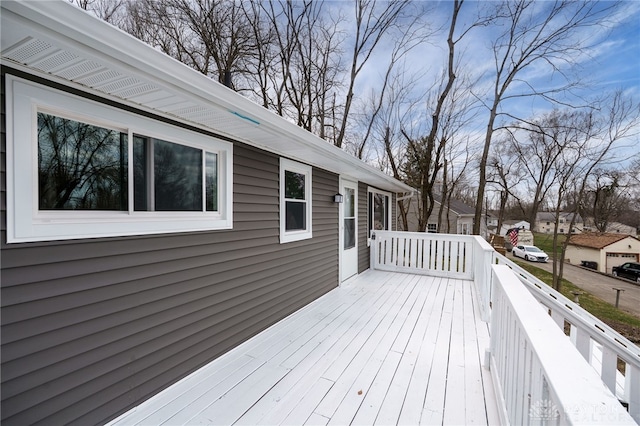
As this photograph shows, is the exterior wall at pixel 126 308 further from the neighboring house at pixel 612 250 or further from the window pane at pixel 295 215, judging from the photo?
the neighboring house at pixel 612 250

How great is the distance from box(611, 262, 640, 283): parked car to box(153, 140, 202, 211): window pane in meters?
26.1

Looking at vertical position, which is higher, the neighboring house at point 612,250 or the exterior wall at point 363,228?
the exterior wall at point 363,228

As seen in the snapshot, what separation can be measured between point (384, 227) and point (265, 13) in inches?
284

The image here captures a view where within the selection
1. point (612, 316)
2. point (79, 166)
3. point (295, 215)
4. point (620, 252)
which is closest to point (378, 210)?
point (295, 215)

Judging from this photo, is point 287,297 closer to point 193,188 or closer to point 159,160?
point 193,188

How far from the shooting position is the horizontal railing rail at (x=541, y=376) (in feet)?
2.28

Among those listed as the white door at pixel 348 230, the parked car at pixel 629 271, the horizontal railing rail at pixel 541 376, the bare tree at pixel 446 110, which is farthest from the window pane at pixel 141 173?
the parked car at pixel 629 271

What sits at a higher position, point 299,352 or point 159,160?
point 159,160

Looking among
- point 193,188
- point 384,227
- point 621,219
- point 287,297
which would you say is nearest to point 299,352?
point 287,297

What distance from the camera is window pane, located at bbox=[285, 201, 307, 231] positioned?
12.9 feet

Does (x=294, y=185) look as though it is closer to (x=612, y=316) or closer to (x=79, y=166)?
(x=79, y=166)

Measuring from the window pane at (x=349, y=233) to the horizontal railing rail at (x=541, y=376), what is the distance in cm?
373

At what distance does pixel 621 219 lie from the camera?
2173 centimetres

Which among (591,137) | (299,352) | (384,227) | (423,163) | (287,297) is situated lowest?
(299,352)
